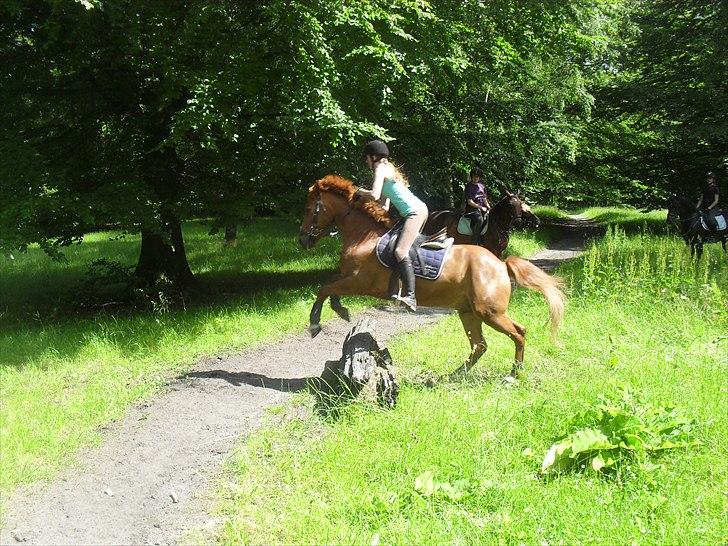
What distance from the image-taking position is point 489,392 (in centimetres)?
578

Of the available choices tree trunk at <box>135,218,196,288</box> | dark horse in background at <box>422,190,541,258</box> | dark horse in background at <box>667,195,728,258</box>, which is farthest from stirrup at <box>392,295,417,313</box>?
dark horse in background at <box>667,195,728,258</box>

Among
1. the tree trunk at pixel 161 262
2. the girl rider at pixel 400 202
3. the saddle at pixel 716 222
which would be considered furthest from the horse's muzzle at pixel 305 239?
the saddle at pixel 716 222

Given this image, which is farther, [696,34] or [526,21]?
[696,34]

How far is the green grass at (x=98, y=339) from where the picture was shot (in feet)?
18.1

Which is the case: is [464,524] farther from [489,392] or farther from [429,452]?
[489,392]

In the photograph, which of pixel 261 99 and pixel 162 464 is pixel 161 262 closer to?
pixel 261 99

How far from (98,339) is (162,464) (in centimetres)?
382

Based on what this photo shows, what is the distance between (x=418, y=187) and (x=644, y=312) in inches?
269

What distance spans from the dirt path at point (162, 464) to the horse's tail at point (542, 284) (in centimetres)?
284

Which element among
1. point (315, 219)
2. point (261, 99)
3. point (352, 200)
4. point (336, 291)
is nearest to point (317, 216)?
point (315, 219)

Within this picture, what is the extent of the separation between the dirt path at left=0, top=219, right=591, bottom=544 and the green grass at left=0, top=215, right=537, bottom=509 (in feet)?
0.88

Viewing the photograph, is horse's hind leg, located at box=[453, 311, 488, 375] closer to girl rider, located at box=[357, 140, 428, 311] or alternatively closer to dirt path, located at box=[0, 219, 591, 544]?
girl rider, located at box=[357, 140, 428, 311]

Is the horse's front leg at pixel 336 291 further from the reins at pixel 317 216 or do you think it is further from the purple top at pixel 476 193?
the purple top at pixel 476 193

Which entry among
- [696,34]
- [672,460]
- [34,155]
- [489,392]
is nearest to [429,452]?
[489,392]
